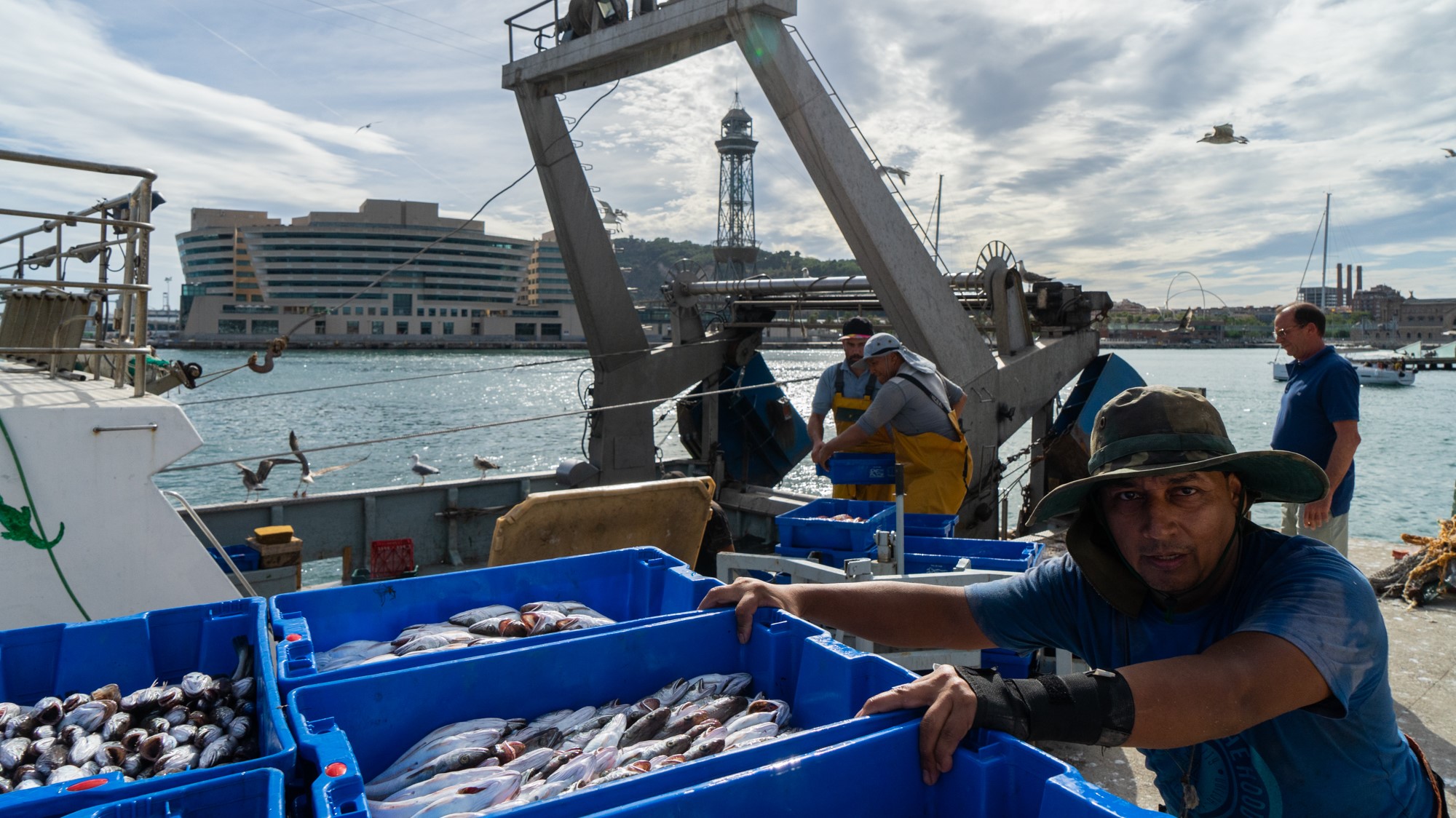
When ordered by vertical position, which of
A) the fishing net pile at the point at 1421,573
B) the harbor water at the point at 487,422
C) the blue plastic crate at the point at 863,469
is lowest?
the harbor water at the point at 487,422

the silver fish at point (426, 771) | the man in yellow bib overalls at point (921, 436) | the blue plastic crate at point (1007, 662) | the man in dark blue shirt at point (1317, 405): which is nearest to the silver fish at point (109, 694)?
the silver fish at point (426, 771)

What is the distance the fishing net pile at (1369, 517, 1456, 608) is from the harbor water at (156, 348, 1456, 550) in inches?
201

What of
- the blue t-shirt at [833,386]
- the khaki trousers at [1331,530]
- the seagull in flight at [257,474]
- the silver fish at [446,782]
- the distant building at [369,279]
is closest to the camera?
the silver fish at [446,782]

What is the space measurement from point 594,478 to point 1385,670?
8139 millimetres

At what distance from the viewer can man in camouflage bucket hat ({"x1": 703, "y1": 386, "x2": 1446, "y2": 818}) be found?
1.53 metres

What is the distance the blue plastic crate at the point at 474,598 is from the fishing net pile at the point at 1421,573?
602 centimetres

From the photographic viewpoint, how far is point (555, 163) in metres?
9.06

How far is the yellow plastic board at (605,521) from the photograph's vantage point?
4.16 metres

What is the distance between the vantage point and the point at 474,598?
3.02 metres

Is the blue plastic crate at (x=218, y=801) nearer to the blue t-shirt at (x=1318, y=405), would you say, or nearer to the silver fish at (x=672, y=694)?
the silver fish at (x=672, y=694)

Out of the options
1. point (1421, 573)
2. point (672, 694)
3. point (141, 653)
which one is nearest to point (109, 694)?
point (141, 653)

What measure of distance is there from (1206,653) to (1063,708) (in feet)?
0.97

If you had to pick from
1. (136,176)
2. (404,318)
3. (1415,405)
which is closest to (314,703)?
(136,176)

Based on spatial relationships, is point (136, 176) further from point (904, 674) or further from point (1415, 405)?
A: point (1415, 405)
